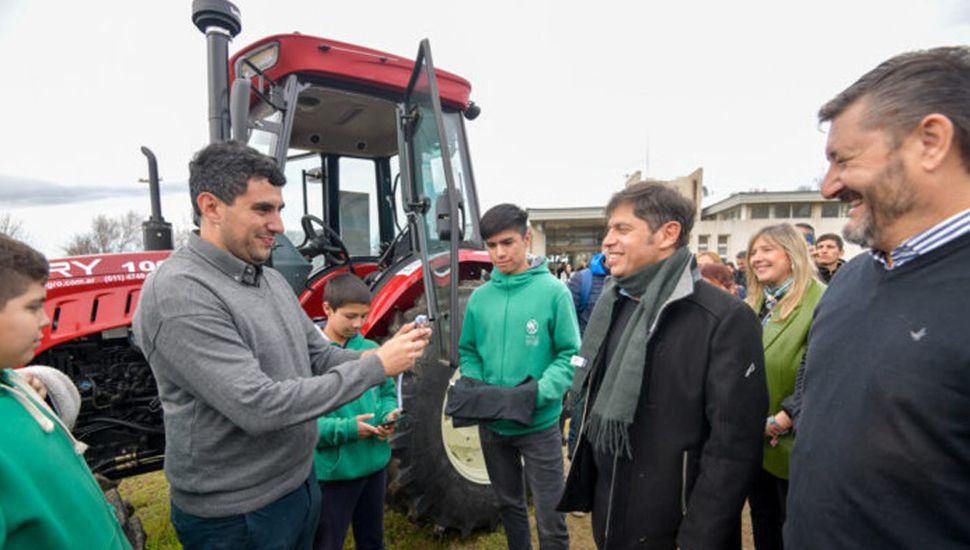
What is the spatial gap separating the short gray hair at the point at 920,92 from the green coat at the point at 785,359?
127 centimetres

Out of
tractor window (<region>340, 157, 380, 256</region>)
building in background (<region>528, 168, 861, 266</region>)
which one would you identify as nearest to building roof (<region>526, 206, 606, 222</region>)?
building in background (<region>528, 168, 861, 266</region>)

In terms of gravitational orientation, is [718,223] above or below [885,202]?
above

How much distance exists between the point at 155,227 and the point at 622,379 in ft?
9.46

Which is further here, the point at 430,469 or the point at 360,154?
the point at 360,154

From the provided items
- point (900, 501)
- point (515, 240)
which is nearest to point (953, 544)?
point (900, 501)

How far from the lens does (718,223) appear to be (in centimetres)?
2231

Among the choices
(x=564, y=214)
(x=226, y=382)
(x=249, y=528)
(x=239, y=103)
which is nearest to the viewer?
(x=226, y=382)

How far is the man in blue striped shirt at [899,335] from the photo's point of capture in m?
0.85

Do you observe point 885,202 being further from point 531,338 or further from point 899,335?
point 531,338

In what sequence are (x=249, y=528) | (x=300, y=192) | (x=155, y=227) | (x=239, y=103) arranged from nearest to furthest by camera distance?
(x=249, y=528)
(x=239, y=103)
(x=155, y=227)
(x=300, y=192)

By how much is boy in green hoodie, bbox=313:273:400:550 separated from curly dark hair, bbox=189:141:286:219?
70 centimetres

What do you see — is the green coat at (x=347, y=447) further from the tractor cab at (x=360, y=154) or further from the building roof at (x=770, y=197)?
the building roof at (x=770, y=197)

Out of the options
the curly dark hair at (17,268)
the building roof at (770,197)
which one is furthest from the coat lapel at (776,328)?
the building roof at (770,197)

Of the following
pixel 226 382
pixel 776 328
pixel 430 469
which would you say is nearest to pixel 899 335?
pixel 776 328
